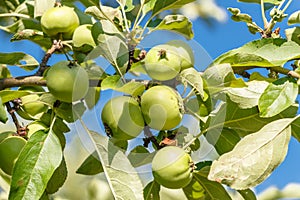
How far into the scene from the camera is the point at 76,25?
1130mm

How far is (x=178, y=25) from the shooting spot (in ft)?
3.58

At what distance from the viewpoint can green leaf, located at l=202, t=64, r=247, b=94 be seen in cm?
99

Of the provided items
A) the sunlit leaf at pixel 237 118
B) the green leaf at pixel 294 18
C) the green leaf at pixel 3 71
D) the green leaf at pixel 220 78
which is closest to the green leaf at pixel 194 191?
the sunlit leaf at pixel 237 118

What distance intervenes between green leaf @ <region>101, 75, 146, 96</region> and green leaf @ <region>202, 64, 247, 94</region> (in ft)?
0.41

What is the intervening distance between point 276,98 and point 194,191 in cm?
29

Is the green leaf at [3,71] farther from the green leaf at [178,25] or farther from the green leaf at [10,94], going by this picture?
the green leaf at [178,25]

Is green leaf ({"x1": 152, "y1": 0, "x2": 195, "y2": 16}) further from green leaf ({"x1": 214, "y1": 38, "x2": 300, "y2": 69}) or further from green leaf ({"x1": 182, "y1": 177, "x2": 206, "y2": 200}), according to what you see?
green leaf ({"x1": 182, "y1": 177, "x2": 206, "y2": 200})

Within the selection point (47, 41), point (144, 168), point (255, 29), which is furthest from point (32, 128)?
point (255, 29)

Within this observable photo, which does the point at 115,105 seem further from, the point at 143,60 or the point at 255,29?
the point at 255,29

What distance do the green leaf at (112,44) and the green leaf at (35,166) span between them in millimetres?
186

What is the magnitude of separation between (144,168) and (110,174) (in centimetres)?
8

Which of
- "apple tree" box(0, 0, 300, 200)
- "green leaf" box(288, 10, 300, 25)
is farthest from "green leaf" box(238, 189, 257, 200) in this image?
"green leaf" box(288, 10, 300, 25)

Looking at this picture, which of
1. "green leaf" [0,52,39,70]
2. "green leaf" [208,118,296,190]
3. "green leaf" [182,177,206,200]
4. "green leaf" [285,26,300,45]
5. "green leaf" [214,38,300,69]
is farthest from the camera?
"green leaf" [0,52,39,70]

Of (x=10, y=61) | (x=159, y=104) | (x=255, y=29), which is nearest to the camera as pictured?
(x=159, y=104)
